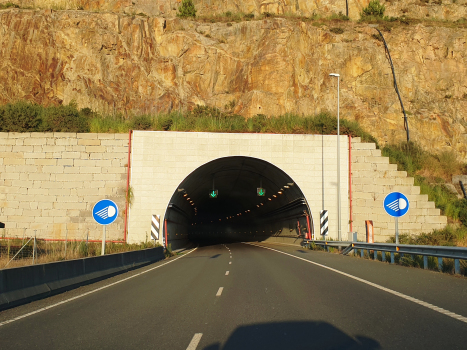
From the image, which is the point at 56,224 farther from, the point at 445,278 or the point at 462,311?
the point at 462,311

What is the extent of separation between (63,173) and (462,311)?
95.7ft

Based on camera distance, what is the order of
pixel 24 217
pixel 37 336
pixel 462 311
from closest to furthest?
pixel 37 336 < pixel 462 311 < pixel 24 217

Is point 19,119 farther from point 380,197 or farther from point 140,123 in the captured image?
point 380,197

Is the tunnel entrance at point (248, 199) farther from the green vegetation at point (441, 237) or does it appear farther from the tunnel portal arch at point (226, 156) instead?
the green vegetation at point (441, 237)

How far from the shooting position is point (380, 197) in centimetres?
3378

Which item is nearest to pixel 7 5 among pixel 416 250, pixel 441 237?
pixel 441 237

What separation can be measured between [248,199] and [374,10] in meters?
38.9

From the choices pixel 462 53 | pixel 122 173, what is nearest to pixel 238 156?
pixel 122 173

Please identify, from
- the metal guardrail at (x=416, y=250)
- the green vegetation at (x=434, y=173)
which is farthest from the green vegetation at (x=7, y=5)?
the metal guardrail at (x=416, y=250)

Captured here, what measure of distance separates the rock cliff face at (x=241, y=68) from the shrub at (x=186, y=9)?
21.0 feet

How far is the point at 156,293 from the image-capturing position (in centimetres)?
1198

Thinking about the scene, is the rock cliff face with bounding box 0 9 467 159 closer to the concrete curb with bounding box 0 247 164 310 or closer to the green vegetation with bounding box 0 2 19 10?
the green vegetation with bounding box 0 2 19 10

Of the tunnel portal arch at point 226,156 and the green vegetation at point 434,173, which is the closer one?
the tunnel portal arch at point 226,156

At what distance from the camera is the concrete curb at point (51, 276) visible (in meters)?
10.1
